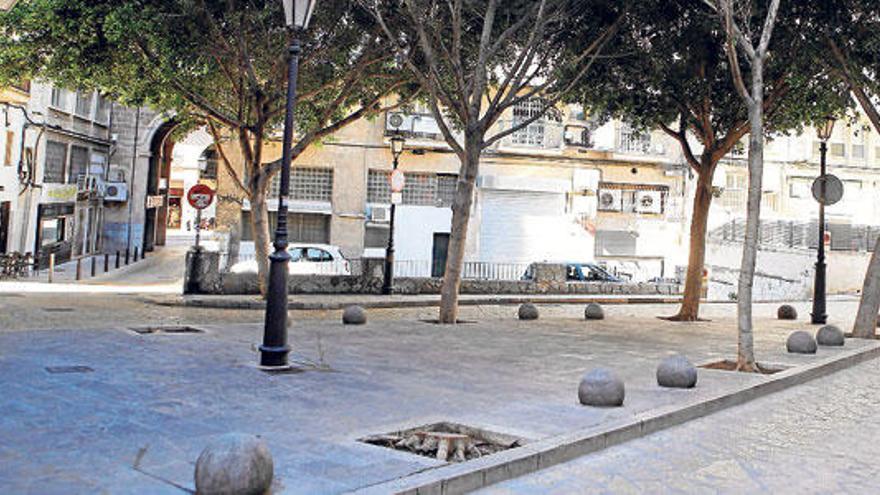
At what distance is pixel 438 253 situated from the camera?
3331 centimetres

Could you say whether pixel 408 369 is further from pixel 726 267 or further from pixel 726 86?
pixel 726 267

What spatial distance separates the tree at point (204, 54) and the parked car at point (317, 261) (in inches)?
223

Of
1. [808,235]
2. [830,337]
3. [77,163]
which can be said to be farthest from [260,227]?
[808,235]

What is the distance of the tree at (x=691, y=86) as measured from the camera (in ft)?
55.6

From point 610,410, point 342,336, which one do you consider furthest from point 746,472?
point 342,336

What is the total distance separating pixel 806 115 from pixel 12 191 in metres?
24.7

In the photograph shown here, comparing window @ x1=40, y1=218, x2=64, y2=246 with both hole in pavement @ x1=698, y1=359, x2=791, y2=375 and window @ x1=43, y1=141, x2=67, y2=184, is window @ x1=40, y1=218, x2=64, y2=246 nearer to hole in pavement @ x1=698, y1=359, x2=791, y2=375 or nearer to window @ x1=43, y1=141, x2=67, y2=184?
window @ x1=43, y1=141, x2=67, y2=184

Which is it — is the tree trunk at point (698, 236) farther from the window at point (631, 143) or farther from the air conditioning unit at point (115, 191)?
the air conditioning unit at point (115, 191)

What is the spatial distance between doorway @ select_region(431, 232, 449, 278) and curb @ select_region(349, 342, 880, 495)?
23.8 m

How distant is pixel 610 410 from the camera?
25.7 ft

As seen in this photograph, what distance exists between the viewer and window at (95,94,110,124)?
35.8m

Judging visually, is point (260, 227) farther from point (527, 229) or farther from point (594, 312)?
point (527, 229)

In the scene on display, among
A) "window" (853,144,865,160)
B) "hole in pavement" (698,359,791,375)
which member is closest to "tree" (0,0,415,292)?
"hole in pavement" (698,359,791,375)

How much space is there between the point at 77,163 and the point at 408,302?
1969 centimetres
